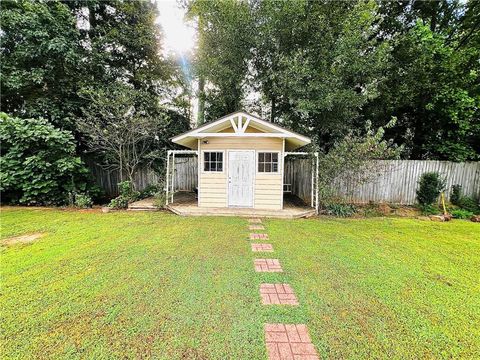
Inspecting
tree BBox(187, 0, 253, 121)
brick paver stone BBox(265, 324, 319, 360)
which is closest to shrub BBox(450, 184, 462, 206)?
tree BBox(187, 0, 253, 121)

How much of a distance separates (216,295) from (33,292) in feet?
7.97

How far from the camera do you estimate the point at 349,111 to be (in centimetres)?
996

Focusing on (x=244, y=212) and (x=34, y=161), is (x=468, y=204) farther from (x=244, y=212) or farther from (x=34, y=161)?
(x=34, y=161)

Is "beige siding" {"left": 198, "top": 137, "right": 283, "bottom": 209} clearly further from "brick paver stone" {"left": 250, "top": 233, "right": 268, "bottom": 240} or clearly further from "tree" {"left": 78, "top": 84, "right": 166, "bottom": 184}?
"tree" {"left": 78, "top": 84, "right": 166, "bottom": 184}

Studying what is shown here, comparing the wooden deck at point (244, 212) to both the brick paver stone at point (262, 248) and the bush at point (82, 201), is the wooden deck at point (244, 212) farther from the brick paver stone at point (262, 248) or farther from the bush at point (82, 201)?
the bush at point (82, 201)

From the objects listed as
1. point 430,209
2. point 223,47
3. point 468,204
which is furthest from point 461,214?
point 223,47

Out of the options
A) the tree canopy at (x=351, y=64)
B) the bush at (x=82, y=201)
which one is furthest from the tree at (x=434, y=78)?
the bush at (x=82, y=201)

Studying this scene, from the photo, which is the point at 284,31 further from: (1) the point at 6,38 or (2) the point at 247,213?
(1) the point at 6,38

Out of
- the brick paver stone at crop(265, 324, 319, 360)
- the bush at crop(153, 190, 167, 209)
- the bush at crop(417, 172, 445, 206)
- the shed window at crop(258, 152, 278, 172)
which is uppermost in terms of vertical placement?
the shed window at crop(258, 152, 278, 172)

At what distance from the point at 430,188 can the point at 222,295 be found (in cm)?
942

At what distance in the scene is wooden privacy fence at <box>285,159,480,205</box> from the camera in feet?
31.8

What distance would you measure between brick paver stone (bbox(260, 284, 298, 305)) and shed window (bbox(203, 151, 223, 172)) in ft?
17.5

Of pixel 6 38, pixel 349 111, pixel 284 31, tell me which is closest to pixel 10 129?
pixel 6 38

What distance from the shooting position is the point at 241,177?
26.2 feet
